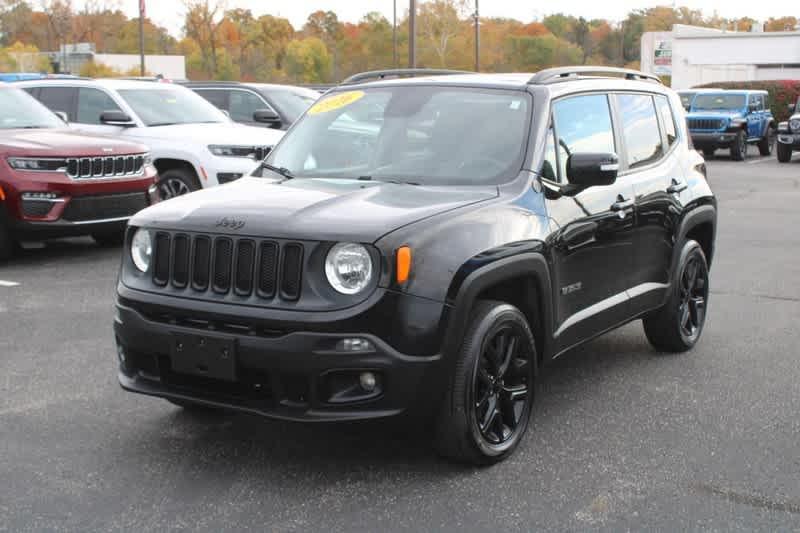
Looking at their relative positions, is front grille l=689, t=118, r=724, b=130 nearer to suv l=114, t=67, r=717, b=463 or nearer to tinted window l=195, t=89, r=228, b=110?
tinted window l=195, t=89, r=228, b=110

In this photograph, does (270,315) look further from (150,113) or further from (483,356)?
(150,113)

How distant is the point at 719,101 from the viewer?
92.6ft

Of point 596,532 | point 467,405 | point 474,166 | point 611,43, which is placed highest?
point 611,43

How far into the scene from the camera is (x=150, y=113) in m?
13.0

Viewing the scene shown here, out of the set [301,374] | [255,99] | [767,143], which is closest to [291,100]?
[255,99]

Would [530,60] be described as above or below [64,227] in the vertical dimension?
above

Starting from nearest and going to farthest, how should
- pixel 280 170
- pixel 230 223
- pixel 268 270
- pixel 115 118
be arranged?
pixel 268 270
pixel 230 223
pixel 280 170
pixel 115 118

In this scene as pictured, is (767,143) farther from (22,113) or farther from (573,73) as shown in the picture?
(573,73)

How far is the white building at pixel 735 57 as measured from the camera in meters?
60.8

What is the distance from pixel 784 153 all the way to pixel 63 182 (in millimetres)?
20934

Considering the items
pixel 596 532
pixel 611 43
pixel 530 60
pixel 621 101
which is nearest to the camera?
pixel 596 532

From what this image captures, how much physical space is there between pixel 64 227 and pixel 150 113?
3.25m

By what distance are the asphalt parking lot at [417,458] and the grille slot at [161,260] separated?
0.81m

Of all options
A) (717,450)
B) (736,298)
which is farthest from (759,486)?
(736,298)
